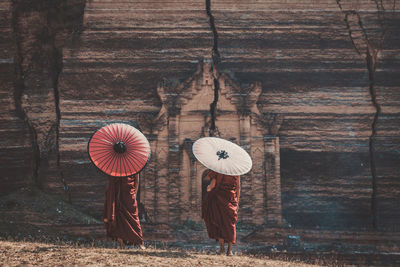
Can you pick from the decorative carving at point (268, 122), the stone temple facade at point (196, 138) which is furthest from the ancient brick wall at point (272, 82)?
the decorative carving at point (268, 122)

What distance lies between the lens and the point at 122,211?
678 centimetres

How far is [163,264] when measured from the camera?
5.51 metres

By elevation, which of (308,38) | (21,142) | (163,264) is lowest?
(163,264)

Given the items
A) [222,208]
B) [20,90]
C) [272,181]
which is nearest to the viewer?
[222,208]

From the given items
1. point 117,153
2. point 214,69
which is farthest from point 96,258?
point 214,69

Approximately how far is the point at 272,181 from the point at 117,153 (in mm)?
6583

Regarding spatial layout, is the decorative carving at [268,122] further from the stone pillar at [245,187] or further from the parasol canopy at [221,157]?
the parasol canopy at [221,157]

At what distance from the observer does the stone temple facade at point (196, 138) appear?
11727mm

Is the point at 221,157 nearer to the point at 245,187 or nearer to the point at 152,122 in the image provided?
the point at 245,187

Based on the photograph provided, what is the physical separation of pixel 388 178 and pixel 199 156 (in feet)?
27.2

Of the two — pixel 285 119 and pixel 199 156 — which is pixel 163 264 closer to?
pixel 199 156

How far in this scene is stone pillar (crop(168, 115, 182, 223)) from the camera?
11.7 m

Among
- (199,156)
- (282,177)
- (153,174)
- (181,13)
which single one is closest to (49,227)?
(153,174)

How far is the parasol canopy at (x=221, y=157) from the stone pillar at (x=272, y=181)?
5.42 m
